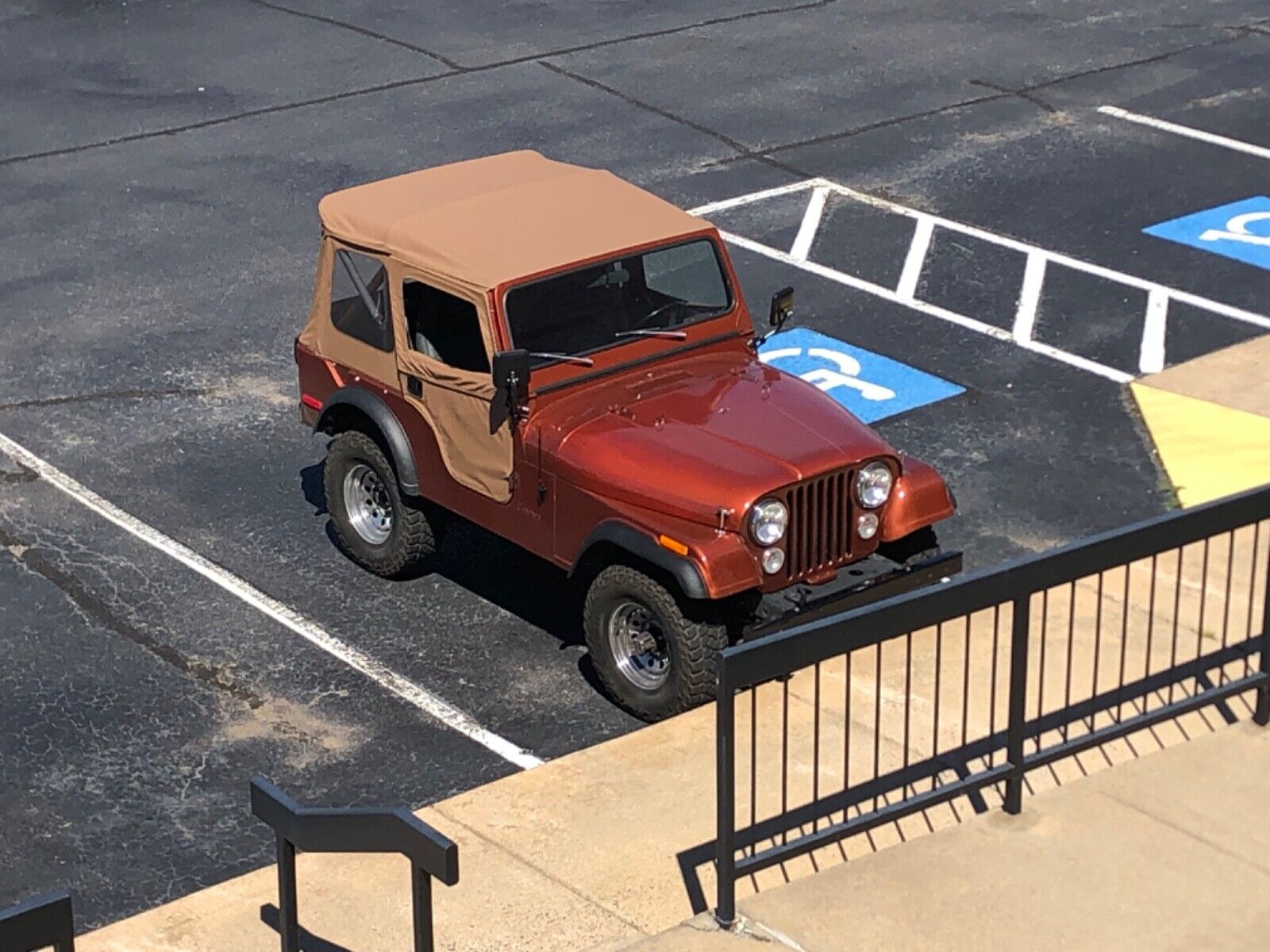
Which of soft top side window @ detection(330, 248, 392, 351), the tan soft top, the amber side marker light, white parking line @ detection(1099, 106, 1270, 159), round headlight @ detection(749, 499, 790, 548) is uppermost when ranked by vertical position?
the tan soft top

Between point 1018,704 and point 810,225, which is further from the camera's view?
point 810,225

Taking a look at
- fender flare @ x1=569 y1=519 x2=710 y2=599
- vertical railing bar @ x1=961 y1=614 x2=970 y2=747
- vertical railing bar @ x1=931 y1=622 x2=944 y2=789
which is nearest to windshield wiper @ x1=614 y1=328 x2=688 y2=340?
fender flare @ x1=569 y1=519 x2=710 y2=599

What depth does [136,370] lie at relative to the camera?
13.8 metres

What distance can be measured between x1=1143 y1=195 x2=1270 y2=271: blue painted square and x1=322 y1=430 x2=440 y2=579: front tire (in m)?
7.64

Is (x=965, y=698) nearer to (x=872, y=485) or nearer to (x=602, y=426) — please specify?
(x=872, y=485)

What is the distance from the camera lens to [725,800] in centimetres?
696

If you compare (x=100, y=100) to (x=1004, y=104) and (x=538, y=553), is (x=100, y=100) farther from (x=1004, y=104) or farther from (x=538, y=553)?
(x=538, y=553)

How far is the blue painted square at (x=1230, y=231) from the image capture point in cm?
1548

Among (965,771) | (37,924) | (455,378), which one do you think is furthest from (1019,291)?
(37,924)

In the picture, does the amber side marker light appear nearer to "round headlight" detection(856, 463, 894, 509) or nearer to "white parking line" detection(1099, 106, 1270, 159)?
"round headlight" detection(856, 463, 894, 509)

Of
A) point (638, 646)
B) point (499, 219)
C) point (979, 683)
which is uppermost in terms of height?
point (499, 219)

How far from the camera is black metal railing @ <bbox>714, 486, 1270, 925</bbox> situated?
712 centimetres

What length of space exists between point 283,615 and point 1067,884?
15.6ft

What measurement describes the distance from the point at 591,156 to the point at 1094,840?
1115cm
